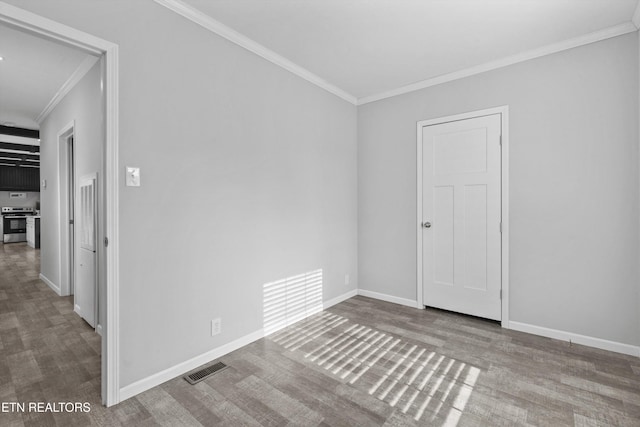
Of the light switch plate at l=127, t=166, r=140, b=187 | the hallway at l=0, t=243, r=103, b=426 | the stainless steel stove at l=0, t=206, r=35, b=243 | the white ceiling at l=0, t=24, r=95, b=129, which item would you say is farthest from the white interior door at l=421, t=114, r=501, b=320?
the stainless steel stove at l=0, t=206, r=35, b=243

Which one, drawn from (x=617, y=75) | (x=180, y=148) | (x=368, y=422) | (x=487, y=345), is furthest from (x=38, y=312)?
(x=617, y=75)

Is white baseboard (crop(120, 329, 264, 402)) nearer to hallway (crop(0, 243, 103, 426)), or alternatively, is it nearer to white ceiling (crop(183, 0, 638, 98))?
hallway (crop(0, 243, 103, 426))

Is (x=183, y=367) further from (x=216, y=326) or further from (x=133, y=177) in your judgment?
(x=133, y=177)

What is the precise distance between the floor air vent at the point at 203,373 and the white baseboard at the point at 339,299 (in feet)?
5.08

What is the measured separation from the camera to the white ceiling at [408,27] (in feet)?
7.45

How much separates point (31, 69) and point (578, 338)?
5.94 meters

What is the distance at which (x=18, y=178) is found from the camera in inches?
386

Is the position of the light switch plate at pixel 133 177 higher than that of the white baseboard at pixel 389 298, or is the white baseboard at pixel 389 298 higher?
the light switch plate at pixel 133 177

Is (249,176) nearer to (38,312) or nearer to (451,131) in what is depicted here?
(451,131)

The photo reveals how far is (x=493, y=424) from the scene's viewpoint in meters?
1.73

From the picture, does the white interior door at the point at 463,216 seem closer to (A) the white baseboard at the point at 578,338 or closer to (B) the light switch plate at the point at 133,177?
(A) the white baseboard at the point at 578,338

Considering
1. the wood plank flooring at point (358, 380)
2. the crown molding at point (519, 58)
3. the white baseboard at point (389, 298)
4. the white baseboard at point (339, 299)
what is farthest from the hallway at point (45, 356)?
the crown molding at point (519, 58)

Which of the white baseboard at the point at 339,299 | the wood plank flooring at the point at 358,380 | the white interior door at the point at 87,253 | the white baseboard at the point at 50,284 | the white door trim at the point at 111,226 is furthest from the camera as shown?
the white baseboard at the point at 50,284

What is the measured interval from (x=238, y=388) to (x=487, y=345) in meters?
2.13
